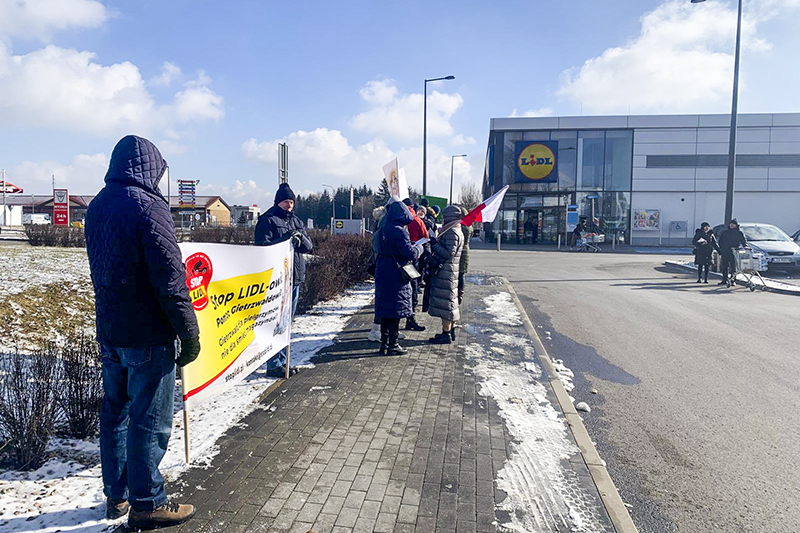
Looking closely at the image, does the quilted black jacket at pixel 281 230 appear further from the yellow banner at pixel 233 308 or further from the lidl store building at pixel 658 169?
the lidl store building at pixel 658 169

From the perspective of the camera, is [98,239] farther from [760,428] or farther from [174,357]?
[760,428]

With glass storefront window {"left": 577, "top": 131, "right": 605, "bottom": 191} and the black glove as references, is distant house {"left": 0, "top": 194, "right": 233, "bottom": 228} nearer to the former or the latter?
glass storefront window {"left": 577, "top": 131, "right": 605, "bottom": 191}

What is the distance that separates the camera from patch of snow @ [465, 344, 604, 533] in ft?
10.5

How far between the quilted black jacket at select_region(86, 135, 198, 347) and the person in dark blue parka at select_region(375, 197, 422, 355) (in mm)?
3726

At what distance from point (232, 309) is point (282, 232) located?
1833mm

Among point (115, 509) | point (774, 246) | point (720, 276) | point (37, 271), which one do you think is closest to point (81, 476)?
point (115, 509)

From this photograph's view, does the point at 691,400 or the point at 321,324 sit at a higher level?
the point at 321,324

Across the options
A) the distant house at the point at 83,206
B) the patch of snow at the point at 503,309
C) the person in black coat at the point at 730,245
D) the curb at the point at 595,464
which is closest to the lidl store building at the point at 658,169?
the person in black coat at the point at 730,245

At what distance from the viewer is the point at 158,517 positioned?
2973 millimetres

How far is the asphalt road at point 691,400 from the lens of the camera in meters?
3.57

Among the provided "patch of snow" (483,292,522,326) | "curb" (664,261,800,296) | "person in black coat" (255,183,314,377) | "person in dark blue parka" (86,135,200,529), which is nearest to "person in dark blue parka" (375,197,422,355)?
"person in black coat" (255,183,314,377)

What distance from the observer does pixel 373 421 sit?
15.1ft

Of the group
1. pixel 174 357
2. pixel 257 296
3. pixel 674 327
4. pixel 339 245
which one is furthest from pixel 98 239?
pixel 339 245

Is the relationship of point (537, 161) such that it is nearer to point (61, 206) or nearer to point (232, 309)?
point (61, 206)
